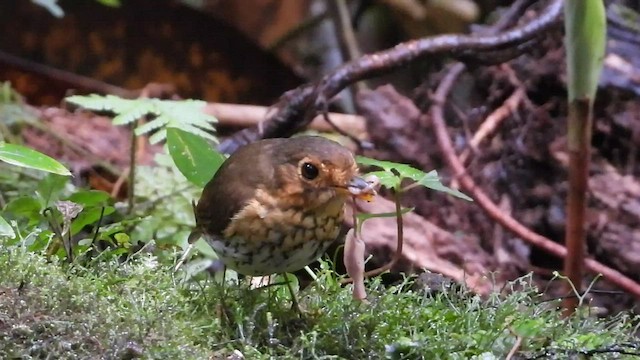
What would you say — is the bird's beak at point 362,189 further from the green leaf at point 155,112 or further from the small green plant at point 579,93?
the green leaf at point 155,112

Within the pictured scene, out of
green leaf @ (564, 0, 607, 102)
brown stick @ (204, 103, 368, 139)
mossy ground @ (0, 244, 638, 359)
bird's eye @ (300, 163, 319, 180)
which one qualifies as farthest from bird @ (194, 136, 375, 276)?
brown stick @ (204, 103, 368, 139)

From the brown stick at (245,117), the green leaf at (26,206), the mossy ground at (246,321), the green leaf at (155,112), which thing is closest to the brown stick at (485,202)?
the brown stick at (245,117)

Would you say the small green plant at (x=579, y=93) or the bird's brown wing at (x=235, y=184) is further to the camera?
the small green plant at (x=579, y=93)

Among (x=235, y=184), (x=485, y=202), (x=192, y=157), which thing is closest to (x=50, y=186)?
(x=192, y=157)

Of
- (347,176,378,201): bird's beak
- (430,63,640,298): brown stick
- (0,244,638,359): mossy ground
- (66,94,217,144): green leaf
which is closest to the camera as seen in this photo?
(0,244,638,359): mossy ground

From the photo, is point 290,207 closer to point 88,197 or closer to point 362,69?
point 88,197

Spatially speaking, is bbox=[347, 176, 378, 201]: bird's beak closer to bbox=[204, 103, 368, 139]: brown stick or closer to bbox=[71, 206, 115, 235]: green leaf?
bbox=[71, 206, 115, 235]: green leaf

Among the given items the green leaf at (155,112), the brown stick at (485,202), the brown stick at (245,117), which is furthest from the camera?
the brown stick at (245,117)
